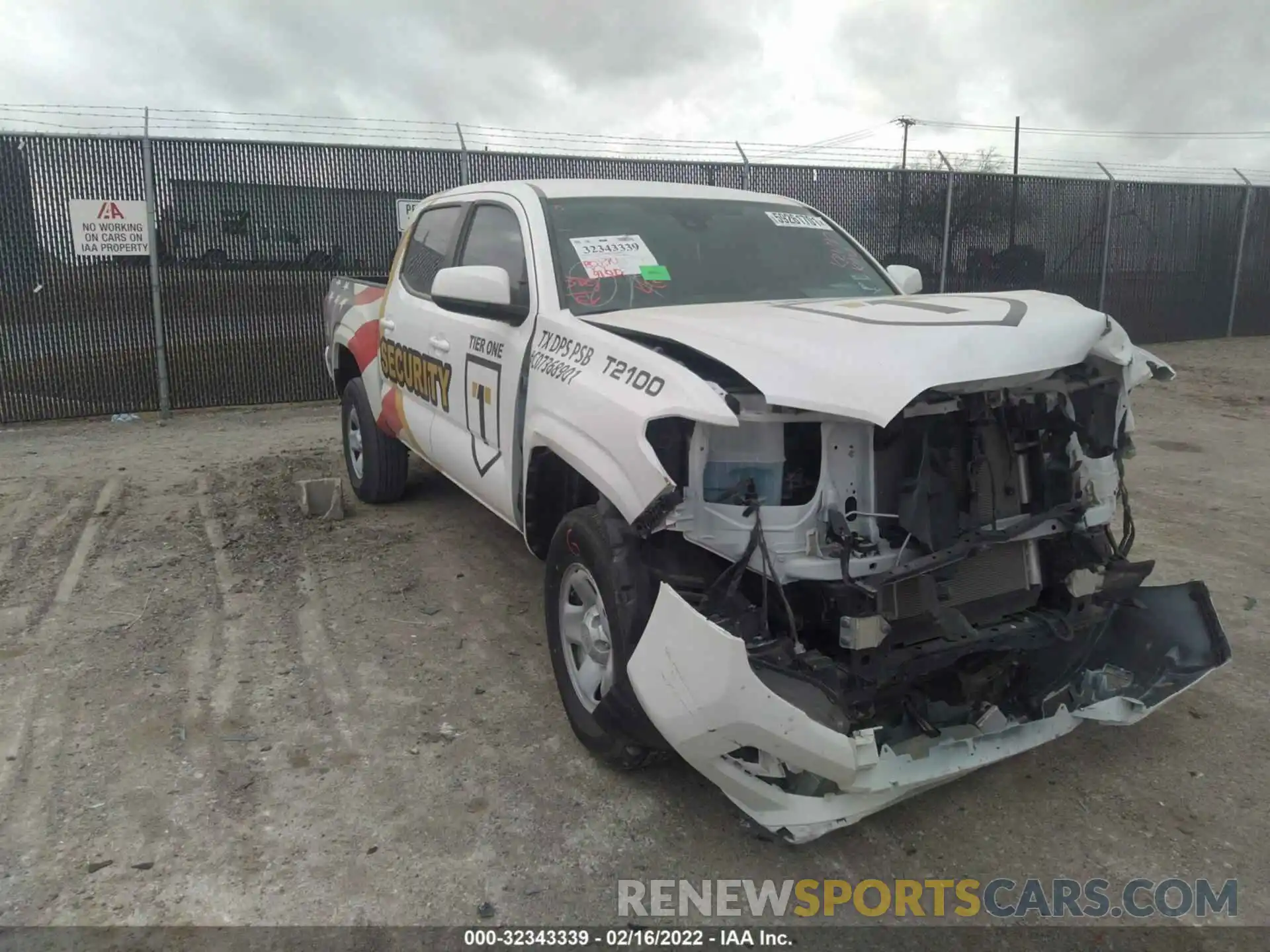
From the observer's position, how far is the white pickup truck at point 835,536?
260cm

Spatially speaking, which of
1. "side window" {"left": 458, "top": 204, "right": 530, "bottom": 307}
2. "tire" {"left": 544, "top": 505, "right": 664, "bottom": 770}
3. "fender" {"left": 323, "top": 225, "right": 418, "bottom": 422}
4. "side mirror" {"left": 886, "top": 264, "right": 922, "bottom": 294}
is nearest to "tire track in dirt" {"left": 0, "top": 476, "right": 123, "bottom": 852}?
"tire" {"left": 544, "top": 505, "right": 664, "bottom": 770}

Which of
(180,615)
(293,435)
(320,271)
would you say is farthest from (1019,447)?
(320,271)

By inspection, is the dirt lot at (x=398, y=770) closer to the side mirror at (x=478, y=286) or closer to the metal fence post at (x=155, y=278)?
the side mirror at (x=478, y=286)

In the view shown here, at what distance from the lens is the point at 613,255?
397cm

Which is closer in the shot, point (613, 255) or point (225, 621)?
point (613, 255)

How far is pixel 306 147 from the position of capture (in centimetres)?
1013

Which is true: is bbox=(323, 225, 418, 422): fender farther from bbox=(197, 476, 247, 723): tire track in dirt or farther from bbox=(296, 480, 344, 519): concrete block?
bbox=(197, 476, 247, 723): tire track in dirt

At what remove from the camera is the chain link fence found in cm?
931

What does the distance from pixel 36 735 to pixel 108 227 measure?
293 inches

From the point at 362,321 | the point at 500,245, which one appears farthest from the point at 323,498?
the point at 500,245

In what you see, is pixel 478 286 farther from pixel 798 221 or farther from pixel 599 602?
pixel 798 221

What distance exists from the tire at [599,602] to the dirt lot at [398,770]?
150mm

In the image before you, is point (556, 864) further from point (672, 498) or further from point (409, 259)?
point (409, 259)

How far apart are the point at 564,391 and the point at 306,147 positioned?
26.8ft
